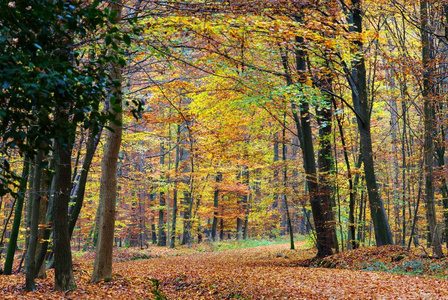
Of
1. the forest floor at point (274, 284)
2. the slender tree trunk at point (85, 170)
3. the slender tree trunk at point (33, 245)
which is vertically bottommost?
the forest floor at point (274, 284)

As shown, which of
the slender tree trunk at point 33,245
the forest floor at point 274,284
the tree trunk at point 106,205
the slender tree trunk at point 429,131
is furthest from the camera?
the slender tree trunk at point 429,131

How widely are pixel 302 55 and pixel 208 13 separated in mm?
6123

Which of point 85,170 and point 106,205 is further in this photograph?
point 85,170

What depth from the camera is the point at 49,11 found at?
2.88m

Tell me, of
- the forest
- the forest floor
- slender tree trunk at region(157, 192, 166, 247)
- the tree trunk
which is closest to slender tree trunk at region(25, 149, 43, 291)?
the forest

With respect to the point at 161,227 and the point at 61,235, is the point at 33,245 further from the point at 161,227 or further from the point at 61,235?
the point at 161,227

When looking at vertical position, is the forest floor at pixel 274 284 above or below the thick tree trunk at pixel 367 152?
below

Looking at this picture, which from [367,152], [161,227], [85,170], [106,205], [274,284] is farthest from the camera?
[161,227]

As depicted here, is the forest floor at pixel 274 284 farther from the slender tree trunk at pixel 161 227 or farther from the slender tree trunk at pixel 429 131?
the slender tree trunk at pixel 161 227

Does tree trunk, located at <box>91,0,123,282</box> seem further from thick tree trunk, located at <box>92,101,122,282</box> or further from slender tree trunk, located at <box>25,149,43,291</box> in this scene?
slender tree trunk, located at <box>25,149,43,291</box>

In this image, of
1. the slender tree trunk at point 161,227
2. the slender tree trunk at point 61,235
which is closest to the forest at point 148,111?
the slender tree trunk at point 61,235

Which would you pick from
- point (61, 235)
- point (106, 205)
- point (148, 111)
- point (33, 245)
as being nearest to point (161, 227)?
point (106, 205)

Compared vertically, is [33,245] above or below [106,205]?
below

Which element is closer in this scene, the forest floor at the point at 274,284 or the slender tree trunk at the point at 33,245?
the forest floor at the point at 274,284
